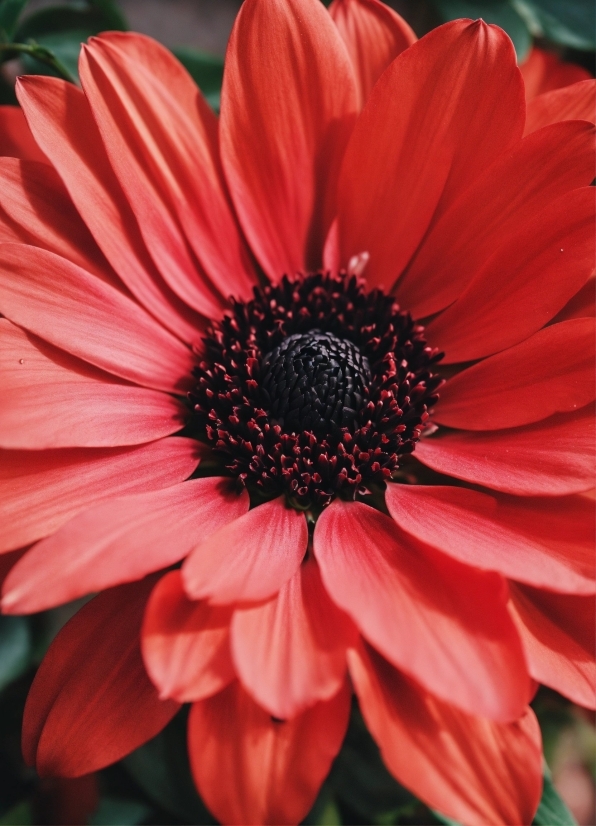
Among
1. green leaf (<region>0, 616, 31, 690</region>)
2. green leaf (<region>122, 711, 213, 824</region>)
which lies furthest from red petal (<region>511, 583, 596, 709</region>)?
green leaf (<region>0, 616, 31, 690</region>)

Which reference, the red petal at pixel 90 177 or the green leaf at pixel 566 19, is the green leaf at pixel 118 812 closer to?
the red petal at pixel 90 177

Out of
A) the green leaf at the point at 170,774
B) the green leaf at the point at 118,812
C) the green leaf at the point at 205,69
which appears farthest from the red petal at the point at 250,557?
the green leaf at the point at 205,69

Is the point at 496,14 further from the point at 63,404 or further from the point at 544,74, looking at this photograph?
the point at 63,404

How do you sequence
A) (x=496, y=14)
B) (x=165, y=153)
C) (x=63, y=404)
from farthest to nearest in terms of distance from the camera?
(x=496, y=14)
(x=165, y=153)
(x=63, y=404)

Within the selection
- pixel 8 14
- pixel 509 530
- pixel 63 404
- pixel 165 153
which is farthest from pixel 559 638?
pixel 8 14

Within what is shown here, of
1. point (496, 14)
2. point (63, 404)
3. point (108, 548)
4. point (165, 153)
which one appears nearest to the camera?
point (108, 548)

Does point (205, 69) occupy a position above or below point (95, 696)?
above

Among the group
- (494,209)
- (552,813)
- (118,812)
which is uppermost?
(494,209)
